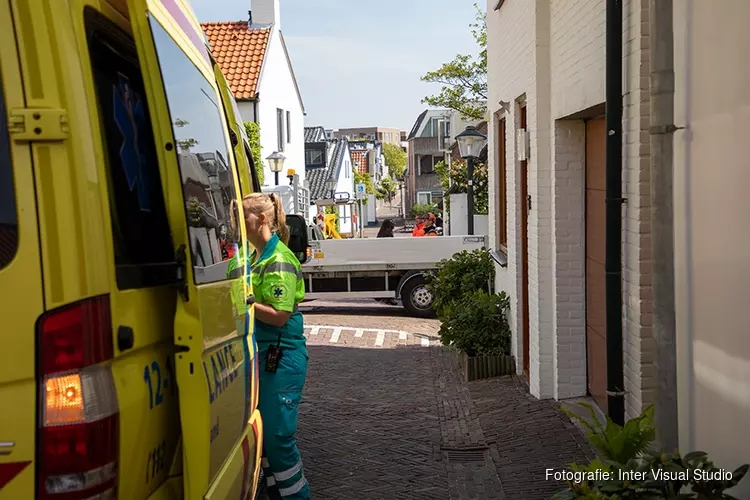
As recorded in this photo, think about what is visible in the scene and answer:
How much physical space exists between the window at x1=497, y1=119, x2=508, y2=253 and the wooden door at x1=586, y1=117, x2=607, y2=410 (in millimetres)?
3648

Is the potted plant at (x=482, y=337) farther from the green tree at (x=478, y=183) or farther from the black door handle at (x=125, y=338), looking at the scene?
the green tree at (x=478, y=183)

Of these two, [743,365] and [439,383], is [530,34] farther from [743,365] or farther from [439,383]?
[743,365]

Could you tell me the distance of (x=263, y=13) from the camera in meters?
29.5

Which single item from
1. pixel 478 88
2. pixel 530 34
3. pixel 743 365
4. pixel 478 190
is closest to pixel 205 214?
pixel 743 365

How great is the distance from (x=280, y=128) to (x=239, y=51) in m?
3.37

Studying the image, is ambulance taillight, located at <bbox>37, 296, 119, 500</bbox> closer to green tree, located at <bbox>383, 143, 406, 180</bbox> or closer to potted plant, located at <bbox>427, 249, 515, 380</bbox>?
potted plant, located at <bbox>427, 249, 515, 380</bbox>

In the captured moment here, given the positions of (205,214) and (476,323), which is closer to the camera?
(205,214)

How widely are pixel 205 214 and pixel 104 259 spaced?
2.60 feet

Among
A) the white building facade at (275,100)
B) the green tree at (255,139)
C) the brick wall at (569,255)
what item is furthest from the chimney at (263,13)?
the brick wall at (569,255)

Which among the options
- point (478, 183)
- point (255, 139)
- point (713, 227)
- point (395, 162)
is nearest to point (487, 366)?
point (713, 227)

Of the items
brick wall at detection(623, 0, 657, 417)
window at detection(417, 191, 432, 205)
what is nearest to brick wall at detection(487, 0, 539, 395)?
brick wall at detection(623, 0, 657, 417)

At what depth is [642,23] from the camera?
4.55m

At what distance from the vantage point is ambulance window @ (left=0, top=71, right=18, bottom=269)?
2443mm

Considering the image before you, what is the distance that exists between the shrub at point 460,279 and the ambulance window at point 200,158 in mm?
7621
